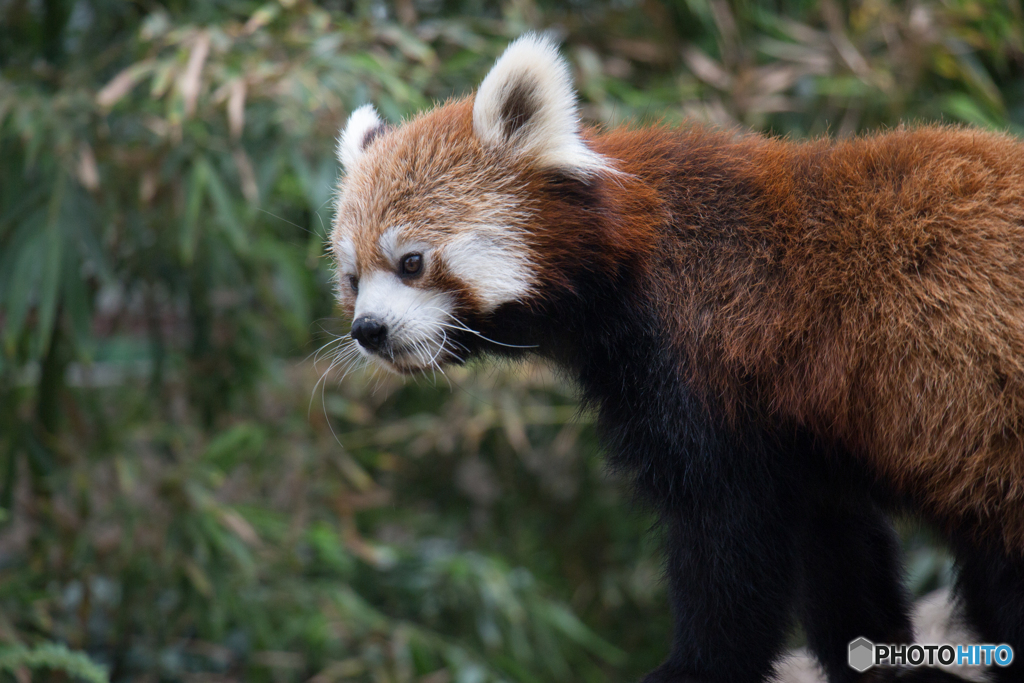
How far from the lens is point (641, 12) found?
11.5ft

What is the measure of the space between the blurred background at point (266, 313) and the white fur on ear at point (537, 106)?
87 cm

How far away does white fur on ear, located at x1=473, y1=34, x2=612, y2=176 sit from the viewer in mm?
1679

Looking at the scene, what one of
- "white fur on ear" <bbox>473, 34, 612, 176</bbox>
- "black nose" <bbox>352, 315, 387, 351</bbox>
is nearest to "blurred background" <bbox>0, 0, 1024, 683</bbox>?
"black nose" <bbox>352, 315, 387, 351</bbox>

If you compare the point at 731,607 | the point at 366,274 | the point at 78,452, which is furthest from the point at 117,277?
the point at 731,607

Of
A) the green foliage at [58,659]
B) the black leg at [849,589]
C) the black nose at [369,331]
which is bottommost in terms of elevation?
the green foliage at [58,659]

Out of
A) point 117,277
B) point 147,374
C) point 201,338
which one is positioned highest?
point 117,277

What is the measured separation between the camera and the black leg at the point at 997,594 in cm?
149

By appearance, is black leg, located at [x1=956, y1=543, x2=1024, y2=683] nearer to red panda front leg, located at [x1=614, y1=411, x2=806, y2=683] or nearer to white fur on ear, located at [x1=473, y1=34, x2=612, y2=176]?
red panda front leg, located at [x1=614, y1=411, x2=806, y2=683]

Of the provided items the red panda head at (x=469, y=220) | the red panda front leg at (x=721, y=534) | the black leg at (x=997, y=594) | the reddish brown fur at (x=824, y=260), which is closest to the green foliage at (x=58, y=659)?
the red panda head at (x=469, y=220)

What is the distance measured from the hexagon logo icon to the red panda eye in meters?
1.22

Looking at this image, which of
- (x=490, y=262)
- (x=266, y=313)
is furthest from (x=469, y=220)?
(x=266, y=313)

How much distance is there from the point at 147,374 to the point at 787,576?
2708 mm

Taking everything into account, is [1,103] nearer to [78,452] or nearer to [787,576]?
[78,452]

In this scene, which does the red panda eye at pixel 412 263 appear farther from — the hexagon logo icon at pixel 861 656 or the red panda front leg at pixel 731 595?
the hexagon logo icon at pixel 861 656
